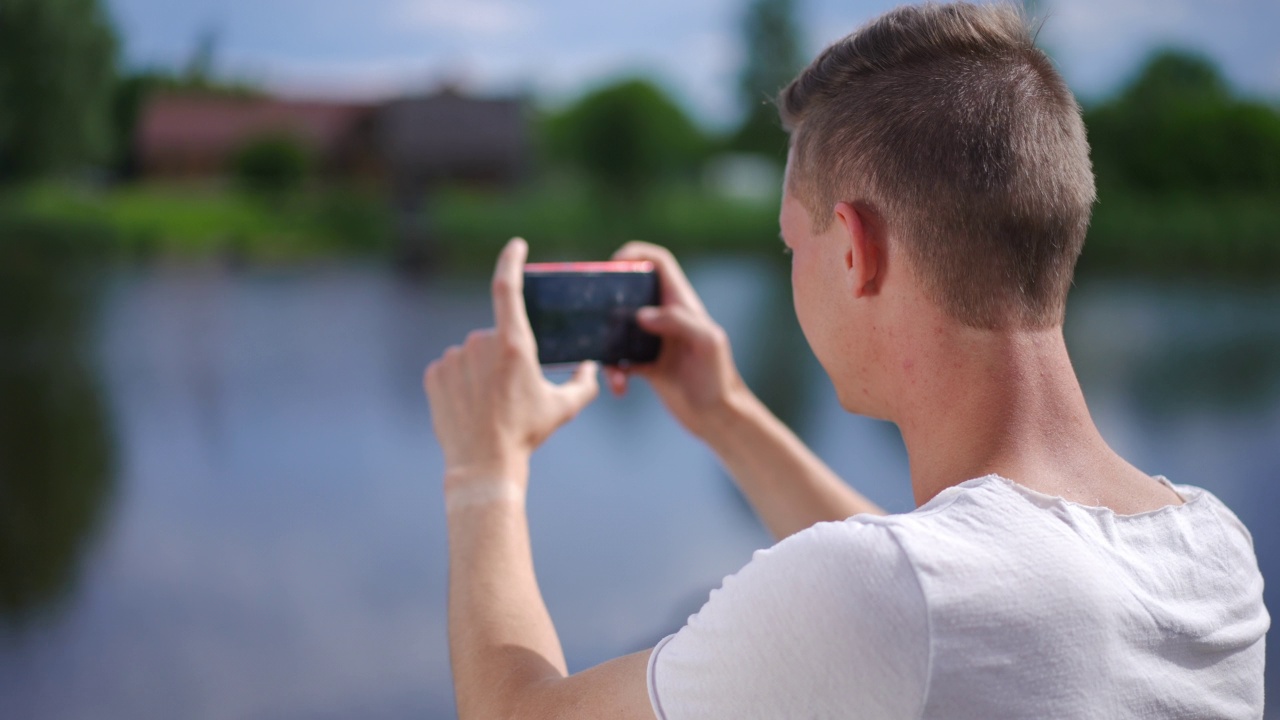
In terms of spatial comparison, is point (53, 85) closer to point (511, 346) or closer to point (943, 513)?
point (511, 346)

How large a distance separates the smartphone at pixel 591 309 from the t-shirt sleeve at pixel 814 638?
27 cm

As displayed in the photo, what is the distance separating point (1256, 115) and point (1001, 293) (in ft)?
5.79

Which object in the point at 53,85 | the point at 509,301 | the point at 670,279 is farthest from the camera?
the point at 53,85

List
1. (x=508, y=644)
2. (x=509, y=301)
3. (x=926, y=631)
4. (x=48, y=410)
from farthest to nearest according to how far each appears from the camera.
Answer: (x=48, y=410), (x=509, y=301), (x=508, y=644), (x=926, y=631)

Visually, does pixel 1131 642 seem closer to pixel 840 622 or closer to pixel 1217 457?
pixel 840 622

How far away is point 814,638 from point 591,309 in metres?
0.32

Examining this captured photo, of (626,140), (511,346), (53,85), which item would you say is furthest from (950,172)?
(626,140)

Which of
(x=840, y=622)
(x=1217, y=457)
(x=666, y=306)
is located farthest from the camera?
(x=1217, y=457)

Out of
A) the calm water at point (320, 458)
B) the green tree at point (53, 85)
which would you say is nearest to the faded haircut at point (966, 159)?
the calm water at point (320, 458)

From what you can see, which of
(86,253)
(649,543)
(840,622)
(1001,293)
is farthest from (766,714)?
(86,253)

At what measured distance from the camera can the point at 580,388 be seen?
532mm

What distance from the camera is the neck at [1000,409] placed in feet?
1.12

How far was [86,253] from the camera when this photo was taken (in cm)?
138

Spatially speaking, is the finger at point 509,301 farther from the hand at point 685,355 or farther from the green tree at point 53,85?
the green tree at point 53,85
